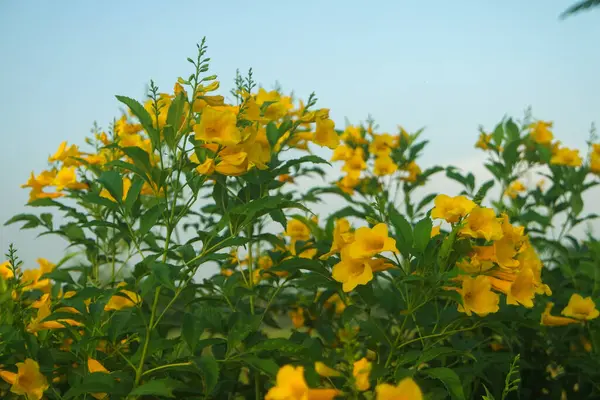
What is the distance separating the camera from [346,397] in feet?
5.13

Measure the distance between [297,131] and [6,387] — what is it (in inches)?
61.5

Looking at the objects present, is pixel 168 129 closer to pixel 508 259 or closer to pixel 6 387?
pixel 508 259

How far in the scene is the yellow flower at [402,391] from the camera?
1.32m

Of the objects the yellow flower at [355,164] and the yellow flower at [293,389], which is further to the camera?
the yellow flower at [355,164]

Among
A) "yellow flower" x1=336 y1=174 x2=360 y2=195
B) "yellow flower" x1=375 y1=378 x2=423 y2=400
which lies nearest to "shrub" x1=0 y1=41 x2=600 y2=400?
"yellow flower" x1=375 y1=378 x2=423 y2=400

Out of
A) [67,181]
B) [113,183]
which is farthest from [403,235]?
[67,181]

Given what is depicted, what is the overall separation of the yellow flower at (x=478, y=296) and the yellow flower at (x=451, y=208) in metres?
0.18

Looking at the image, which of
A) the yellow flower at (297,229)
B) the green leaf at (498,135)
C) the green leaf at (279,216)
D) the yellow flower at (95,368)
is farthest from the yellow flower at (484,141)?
the yellow flower at (95,368)

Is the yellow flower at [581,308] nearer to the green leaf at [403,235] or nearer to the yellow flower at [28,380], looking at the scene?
the green leaf at [403,235]

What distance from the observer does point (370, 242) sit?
1888mm

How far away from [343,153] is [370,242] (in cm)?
223

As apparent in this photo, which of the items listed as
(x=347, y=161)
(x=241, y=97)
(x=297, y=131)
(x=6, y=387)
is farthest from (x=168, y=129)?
(x=347, y=161)

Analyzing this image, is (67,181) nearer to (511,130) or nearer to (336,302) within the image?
(336,302)

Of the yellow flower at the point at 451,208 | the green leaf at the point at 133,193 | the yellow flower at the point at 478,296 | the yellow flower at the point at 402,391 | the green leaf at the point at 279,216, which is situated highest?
the green leaf at the point at 133,193
